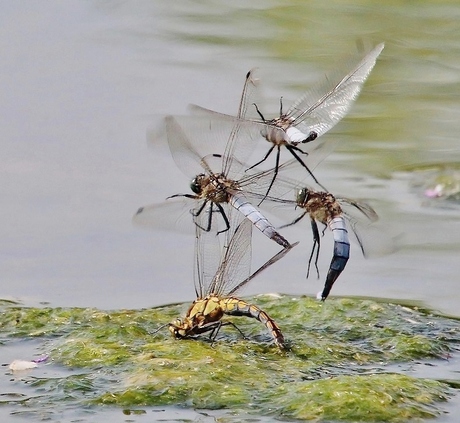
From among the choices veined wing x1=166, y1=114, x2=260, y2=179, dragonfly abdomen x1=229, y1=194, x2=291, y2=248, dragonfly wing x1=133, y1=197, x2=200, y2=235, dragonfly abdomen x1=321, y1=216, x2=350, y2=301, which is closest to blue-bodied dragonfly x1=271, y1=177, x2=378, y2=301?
dragonfly abdomen x1=321, y1=216, x2=350, y2=301

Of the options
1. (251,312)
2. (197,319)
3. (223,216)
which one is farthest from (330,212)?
(197,319)

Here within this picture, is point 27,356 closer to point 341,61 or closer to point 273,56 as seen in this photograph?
point 341,61

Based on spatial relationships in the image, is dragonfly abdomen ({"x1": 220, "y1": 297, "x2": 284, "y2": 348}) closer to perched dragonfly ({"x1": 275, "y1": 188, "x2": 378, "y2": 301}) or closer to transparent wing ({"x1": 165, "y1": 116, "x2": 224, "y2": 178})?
perched dragonfly ({"x1": 275, "y1": 188, "x2": 378, "y2": 301})

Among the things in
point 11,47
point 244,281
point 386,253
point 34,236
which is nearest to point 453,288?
point 386,253

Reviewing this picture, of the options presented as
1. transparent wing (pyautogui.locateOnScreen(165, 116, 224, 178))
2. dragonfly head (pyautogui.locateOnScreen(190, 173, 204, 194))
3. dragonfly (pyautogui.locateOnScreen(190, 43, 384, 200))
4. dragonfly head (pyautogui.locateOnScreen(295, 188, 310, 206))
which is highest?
dragonfly (pyautogui.locateOnScreen(190, 43, 384, 200))

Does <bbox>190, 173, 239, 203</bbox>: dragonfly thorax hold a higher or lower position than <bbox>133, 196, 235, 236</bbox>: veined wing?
higher

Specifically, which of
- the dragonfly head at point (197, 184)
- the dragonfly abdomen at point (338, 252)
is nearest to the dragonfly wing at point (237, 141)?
the dragonfly head at point (197, 184)
